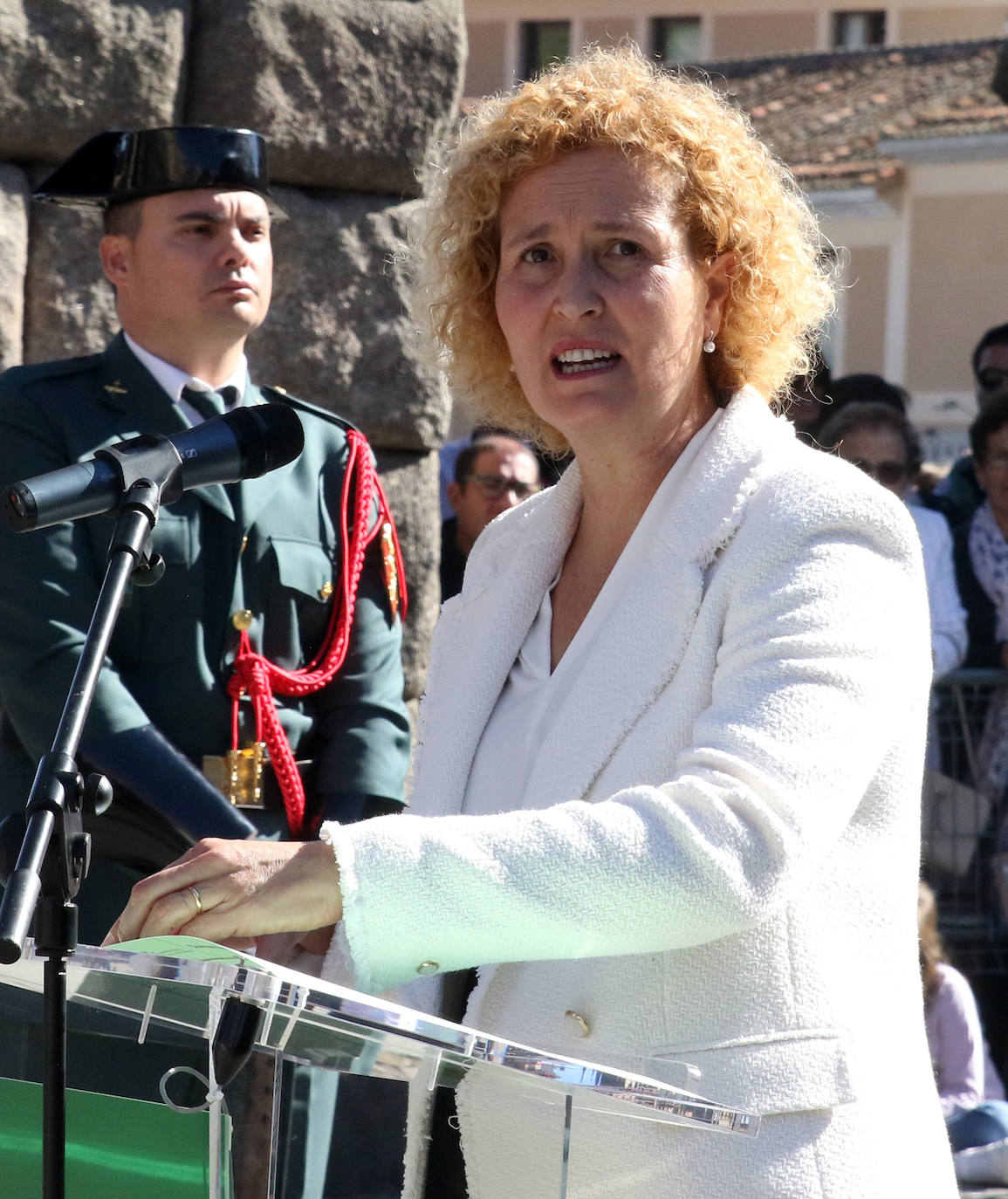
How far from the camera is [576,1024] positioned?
172 cm

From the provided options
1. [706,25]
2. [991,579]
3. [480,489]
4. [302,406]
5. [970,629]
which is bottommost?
[970,629]

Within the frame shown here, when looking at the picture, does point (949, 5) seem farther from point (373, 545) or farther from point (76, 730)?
point (76, 730)

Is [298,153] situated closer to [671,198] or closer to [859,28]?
[671,198]

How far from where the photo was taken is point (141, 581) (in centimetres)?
171

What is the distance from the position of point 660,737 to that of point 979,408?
4218 millimetres

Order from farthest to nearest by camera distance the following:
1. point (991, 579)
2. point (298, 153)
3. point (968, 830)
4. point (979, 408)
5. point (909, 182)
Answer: point (909, 182), point (979, 408), point (991, 579), point (968, 830), point (298, 153)

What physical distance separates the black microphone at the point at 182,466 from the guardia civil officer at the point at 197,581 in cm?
113

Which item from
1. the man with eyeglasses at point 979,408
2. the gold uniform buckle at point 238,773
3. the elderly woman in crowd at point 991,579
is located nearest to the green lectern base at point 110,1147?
the gold uniform buckle at point 238,773

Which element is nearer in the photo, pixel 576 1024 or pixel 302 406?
pixel 576 1024

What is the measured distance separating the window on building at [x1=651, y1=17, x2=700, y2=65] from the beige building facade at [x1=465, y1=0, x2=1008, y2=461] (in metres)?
1.02

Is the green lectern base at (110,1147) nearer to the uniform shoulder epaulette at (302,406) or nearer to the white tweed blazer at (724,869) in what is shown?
the white tweed blazer at (724,869)

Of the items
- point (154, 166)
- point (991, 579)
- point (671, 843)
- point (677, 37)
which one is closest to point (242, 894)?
point (671, 843)

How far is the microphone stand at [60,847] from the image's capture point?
1.41m

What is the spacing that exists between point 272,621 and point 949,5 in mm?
25018
